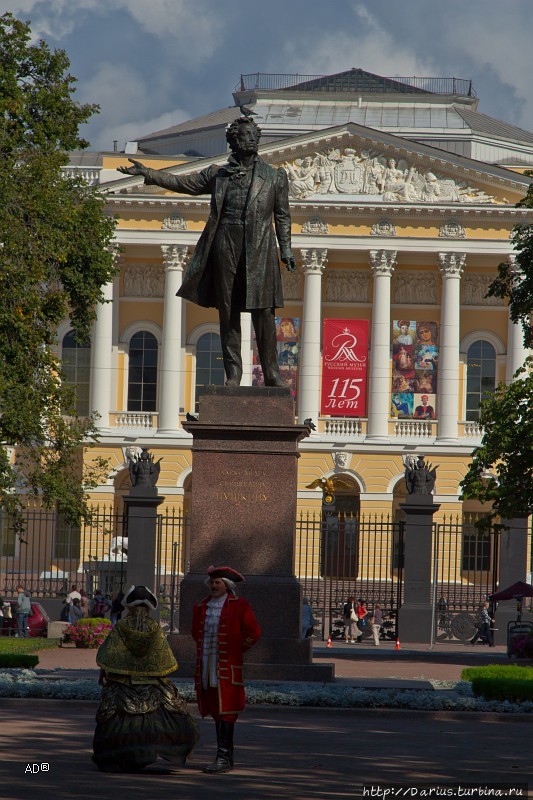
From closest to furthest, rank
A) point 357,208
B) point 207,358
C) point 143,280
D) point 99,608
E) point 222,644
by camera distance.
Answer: point 222,644, point 99,608, point 357,208, point 207,358, point 143,280

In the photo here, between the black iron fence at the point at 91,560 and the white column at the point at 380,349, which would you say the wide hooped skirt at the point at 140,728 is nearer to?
the black iron fence at the point at 91,560

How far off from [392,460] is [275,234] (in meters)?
40.7

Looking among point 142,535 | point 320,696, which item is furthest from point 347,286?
point 320,696

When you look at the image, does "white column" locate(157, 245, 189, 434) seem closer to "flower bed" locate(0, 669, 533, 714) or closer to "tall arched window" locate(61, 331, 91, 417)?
"tall arched window" locate(61, 331, 91, 417)

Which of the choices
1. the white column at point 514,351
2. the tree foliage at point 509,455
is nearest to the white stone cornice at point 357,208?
the white column at point 514,351

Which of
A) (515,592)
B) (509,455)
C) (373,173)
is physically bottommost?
(515,592)

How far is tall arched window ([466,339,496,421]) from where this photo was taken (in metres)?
55.9

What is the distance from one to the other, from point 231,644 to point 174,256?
4558cm

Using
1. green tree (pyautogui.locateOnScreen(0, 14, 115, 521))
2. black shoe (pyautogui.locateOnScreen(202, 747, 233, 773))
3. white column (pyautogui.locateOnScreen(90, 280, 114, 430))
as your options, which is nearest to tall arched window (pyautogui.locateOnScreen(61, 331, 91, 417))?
white column (pyautogui.locateOnScreen(90, 280, 114, 430))

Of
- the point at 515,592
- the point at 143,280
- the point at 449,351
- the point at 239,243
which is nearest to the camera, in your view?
the point at 239,243

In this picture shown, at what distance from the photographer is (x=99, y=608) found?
29672mm

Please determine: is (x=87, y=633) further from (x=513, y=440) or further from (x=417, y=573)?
(x=417, y=573)

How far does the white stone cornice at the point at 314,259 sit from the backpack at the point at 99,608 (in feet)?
88.2

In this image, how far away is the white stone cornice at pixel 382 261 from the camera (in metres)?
54.7
